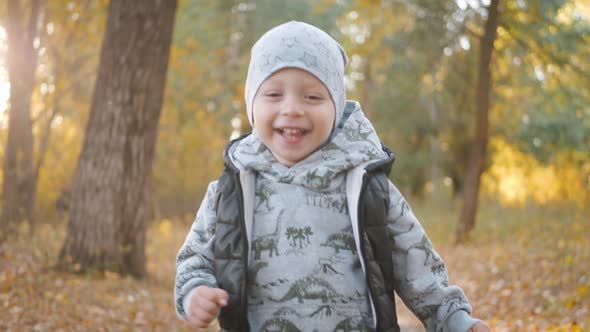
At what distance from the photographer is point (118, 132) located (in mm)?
7676

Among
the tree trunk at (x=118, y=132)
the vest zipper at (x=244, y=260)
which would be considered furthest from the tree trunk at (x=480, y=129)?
the vest zipper at (x=244, y=260)

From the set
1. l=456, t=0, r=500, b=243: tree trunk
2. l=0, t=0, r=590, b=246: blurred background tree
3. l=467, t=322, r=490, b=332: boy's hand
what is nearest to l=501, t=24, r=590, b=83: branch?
l=0, t=0, r=590, b=246: blurred background tree

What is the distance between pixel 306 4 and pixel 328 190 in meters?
21.3

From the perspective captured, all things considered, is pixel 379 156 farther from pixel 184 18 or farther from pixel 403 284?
pixel 184 18

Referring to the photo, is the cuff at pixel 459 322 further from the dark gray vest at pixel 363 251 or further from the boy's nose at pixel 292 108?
the boy's nose at pixel 292 108

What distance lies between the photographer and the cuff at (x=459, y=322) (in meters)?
2.53

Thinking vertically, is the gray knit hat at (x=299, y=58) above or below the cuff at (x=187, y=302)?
above

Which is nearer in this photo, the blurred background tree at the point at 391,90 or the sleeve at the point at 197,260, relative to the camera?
the sleeve at the point at 197,260

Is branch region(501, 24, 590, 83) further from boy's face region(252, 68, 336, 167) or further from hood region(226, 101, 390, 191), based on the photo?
boy's face region(252, 68, 336, 167)

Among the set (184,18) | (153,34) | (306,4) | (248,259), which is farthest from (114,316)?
(306,4)

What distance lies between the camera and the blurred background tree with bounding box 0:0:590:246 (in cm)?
1241

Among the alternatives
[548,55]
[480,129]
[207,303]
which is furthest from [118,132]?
[548,55]

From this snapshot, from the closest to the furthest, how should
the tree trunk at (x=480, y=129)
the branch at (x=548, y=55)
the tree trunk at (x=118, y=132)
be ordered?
the tree trunk at (x=118, y=132) < the branch at (x=548, y=55) < the tree trunk at (x=480, y=129)

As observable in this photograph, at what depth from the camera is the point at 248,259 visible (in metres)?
2.55
